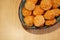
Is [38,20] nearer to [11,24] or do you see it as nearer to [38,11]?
Answer: [38,11]

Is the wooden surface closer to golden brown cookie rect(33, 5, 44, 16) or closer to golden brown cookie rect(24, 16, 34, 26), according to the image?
golden brown cookie rect(24, 16, 34, 26)

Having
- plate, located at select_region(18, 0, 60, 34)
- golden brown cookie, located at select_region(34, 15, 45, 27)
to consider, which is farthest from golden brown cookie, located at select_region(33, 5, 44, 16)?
plate, located at select_region(18, 0, 60, 34)


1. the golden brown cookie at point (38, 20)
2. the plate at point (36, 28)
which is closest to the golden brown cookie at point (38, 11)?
the golden brown cookie at point (38, 20)

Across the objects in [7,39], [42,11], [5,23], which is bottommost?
[7,39]

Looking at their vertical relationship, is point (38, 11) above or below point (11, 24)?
above

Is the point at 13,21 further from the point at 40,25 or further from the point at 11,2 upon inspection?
the point at 40,25

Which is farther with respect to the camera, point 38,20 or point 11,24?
point 11,24

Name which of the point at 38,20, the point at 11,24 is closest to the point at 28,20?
the point at 38,20

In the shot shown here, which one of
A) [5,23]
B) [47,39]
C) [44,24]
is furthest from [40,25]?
[5,23]

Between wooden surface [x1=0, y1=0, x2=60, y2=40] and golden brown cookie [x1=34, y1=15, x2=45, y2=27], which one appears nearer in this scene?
golden brown cookie [x1=34, y1=15, x2=45, y2=27]
